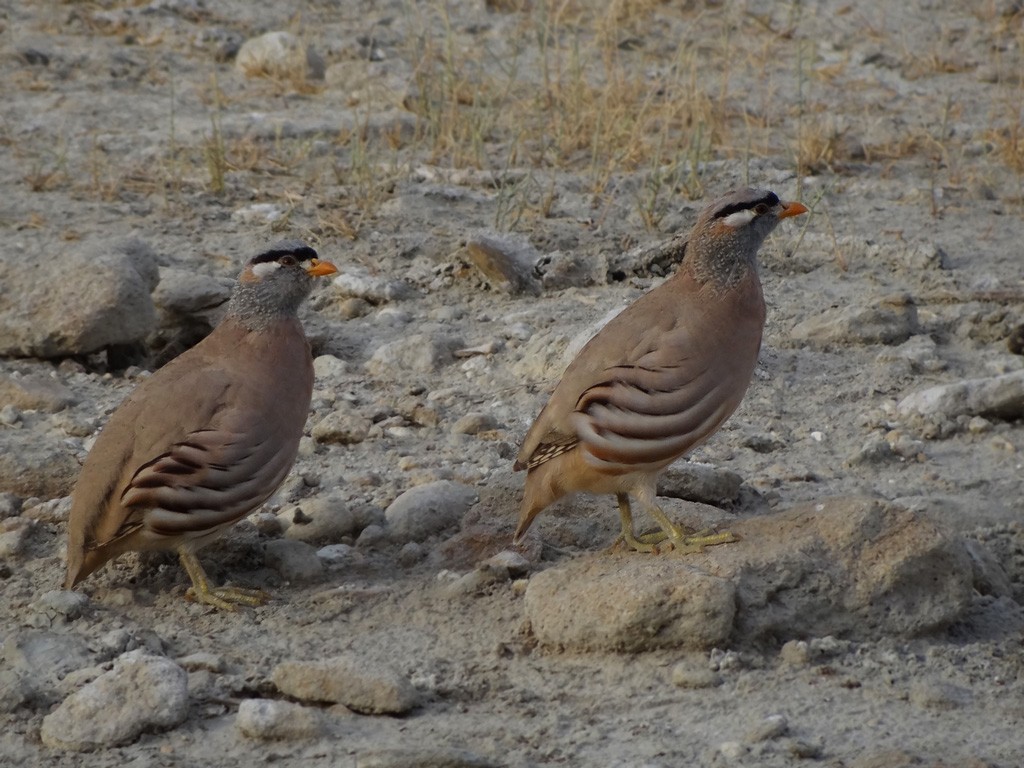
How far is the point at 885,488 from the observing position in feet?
21.8

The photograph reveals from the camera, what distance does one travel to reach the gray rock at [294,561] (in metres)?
5.98

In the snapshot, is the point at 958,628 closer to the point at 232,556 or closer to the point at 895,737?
the point at 895,737

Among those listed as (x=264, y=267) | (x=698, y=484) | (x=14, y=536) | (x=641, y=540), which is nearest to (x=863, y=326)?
(x=698, y=484)

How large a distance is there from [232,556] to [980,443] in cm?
332

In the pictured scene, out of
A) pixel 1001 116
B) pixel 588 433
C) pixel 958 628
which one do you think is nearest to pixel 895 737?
pixel 958 628

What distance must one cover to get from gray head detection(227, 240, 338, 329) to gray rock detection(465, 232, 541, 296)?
7.50ft

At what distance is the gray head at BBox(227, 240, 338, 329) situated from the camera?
6109mm

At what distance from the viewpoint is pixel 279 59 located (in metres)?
12.0

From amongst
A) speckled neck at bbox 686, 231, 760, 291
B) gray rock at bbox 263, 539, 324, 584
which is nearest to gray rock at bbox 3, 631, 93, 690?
gray rock at bbox 263, 539, 324, 584

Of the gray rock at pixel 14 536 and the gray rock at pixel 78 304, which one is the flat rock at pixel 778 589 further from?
the gray rock at pixel 78 304

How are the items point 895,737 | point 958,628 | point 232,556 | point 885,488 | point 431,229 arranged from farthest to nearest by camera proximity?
point 431,229 → point 885,488 → point 232,556 → point 958,628 → point 895,737

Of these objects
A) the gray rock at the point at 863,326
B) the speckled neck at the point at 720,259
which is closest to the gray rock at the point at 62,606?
the speckled neck at the point at 720,259

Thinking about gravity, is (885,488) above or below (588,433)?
below

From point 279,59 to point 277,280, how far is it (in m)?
6.19
